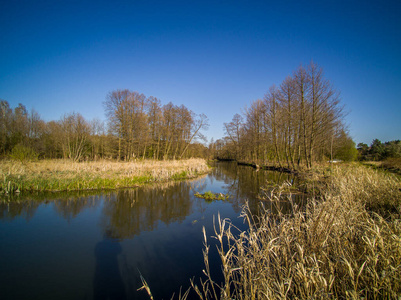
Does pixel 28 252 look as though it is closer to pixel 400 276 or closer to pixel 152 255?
pixel 152 255

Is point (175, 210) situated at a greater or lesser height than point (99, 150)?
lesser

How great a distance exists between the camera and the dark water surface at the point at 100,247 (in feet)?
10.5

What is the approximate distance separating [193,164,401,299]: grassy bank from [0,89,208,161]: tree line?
20034mm

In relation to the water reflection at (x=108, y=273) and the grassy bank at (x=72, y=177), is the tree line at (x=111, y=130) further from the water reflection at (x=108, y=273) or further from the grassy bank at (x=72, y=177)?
the water reflection at (x=108, y=273)

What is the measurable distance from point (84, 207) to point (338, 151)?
34234 mm

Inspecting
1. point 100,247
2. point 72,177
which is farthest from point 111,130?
point 100,247

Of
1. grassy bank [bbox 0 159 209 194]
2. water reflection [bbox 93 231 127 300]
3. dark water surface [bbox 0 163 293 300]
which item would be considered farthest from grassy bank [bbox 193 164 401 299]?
grassy bank [bbox 0 159 209 194]

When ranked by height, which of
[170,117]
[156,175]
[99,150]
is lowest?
[156,175]

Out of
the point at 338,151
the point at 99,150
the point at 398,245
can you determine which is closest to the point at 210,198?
the point at 398,245

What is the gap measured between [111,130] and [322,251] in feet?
80.1

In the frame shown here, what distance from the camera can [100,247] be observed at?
4.51m

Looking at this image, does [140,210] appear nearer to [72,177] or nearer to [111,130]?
[72,177]

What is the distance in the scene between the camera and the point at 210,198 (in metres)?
9.25

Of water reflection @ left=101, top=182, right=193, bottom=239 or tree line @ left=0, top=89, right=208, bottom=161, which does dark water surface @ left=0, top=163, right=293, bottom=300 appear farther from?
tree line @ left=0, top=89, right=208, bottom=161
